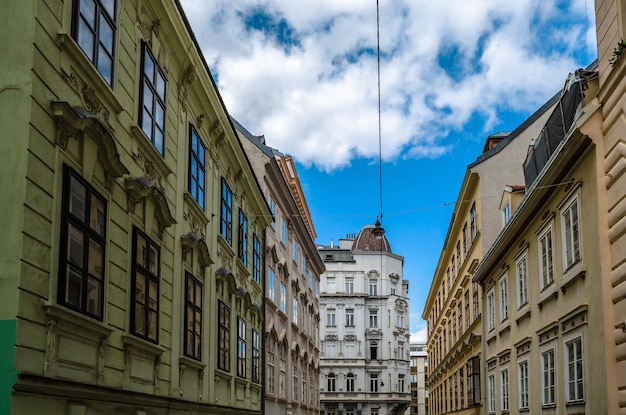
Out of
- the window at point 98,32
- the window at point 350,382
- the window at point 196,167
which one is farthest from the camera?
the window at point 350,382

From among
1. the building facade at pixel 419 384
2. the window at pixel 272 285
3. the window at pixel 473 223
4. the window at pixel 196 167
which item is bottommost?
the building facade at pixel 419 384

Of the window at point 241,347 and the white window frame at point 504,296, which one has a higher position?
the white window frame at point 504,296

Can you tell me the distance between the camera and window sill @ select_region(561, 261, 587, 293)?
14830mm

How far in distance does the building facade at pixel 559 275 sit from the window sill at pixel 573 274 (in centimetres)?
2

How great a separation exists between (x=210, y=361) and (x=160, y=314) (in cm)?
450

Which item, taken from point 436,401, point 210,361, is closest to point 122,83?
point 210,361

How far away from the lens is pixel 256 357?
25.2m

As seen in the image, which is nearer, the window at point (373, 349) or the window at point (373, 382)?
the window at point (373, 382)

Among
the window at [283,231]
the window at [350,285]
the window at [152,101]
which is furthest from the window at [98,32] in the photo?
the window at [350,285]

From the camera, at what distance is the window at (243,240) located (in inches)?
872

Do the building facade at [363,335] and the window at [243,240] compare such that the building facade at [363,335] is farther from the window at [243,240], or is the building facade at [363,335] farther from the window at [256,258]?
the window at [243,240]

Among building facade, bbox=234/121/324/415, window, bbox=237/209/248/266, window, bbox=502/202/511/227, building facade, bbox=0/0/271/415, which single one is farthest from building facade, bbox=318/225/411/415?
building facade, bbox=0/0/271/415

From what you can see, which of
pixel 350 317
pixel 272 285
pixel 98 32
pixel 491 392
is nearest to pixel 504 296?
pixel 491 392

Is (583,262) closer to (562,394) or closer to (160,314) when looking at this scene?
(562,394)
